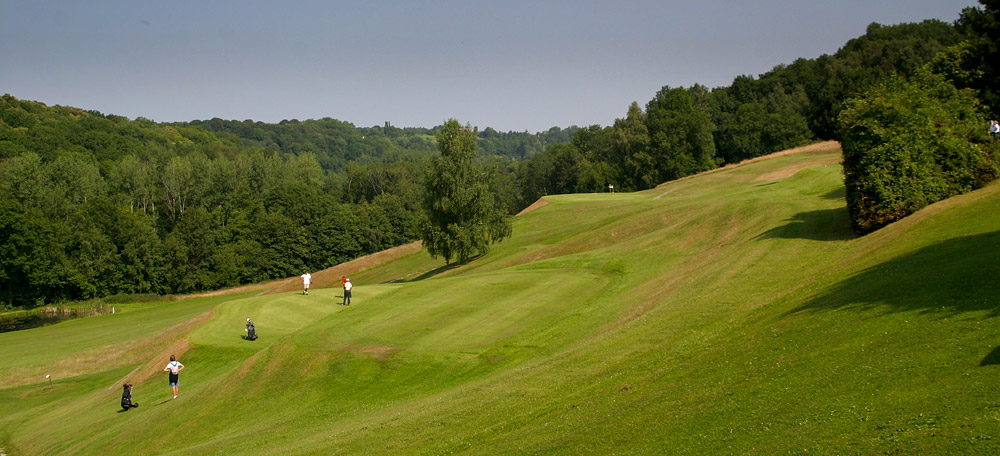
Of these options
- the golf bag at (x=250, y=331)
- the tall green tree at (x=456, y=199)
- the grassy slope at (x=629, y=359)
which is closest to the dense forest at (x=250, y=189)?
the tall green tree at (x=456, y=199)

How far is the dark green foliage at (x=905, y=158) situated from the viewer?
1310 inches

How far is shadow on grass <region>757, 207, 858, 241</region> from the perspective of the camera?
3577 cm

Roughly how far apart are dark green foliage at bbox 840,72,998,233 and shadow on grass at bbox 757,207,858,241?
122cm

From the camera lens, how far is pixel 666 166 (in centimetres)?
13075

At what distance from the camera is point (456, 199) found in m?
66.0

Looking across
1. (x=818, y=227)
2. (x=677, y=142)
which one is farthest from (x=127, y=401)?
(x=677, y=142)

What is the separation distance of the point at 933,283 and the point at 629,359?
29.7 feet

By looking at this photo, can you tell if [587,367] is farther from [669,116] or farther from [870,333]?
[669,116]

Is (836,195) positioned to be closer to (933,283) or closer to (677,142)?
(933,283)

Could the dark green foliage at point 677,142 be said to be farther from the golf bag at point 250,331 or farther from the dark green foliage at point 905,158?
the golf bag at point 250,331

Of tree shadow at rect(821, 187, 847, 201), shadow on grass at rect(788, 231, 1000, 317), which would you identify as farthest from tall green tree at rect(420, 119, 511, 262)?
shadow on grass at rect(788, 231, 1000, 317)

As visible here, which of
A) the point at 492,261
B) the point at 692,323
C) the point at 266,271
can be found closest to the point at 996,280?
the point at 692,323

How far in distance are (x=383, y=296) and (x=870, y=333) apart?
30.6m

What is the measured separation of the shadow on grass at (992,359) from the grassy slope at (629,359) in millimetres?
49
